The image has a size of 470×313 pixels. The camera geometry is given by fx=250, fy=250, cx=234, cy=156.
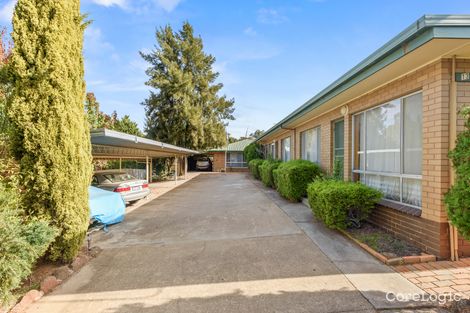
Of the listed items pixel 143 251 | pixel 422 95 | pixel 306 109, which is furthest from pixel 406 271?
pixel 306 109

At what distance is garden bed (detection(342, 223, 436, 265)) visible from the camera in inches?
149

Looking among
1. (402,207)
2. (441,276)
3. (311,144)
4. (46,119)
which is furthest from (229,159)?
(441,276)

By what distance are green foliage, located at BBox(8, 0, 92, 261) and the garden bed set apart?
16.6 ft

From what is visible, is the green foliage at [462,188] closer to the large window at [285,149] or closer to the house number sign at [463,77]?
the house number sign at [463,77]

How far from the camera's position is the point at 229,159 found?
1315 inches

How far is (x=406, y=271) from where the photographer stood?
356cm

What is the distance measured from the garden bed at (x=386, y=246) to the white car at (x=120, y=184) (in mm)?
7695

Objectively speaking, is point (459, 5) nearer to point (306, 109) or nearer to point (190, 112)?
point (306, 109)

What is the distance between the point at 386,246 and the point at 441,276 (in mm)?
1024

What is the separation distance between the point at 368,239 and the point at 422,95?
2765mm

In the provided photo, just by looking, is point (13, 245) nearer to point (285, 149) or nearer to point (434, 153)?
point (434, 153)

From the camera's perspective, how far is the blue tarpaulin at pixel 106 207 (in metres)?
6.16

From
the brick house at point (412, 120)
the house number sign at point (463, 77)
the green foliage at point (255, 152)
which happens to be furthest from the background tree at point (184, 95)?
the house number sign at point (463, 77)

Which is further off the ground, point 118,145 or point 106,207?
point 118,145
